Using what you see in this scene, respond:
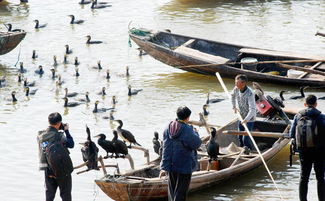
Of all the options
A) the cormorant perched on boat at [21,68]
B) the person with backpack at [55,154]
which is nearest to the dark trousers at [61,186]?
the person with backpack at [55,154]

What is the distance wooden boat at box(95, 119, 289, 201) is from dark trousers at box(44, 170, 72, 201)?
1629 mm

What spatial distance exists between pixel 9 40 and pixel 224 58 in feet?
19.8

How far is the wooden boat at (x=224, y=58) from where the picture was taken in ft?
69.2

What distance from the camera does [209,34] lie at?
28062 mm

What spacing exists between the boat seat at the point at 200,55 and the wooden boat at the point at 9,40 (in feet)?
15.6

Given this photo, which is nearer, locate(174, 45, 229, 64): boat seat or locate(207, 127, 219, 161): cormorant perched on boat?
locate(207, 127, 219, 161): cormorant perched on boat

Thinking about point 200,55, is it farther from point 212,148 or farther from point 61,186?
point 61,186

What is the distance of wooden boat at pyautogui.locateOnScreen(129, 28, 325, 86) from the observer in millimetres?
21078

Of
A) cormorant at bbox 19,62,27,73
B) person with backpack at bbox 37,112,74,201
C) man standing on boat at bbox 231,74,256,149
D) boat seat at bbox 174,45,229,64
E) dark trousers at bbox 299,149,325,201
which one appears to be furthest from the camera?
cormorant at bbox 19,62,27,73

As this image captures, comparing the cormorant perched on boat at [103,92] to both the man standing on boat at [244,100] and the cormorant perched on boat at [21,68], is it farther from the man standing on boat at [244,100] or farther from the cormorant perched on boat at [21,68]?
the man standing on boat at [244,100]

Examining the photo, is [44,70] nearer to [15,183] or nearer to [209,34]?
[209,34]

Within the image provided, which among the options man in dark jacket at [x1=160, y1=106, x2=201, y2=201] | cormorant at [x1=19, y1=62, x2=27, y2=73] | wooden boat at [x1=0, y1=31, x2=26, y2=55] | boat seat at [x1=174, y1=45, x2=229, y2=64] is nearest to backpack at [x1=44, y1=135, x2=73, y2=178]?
man in dark jacket at [x1=160, y1=106, x2=201, y2=201]

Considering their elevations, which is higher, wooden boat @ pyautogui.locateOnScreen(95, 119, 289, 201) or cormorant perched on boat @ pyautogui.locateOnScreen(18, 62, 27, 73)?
wooden boat @ pyautogui.locateOnScreen(95, 119, 289, 201)

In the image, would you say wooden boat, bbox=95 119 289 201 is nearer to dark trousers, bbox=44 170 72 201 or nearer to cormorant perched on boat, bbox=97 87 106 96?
dark trousers, bbox=44 170 72 201
